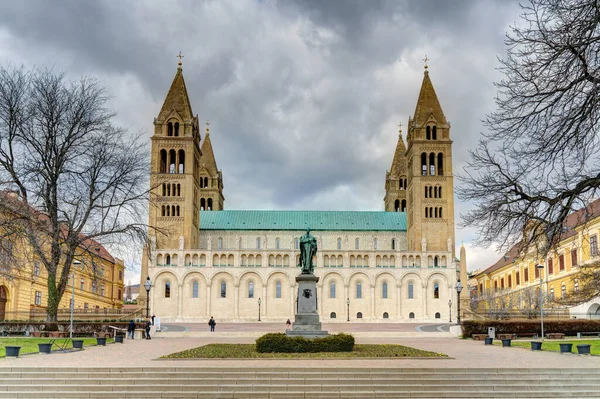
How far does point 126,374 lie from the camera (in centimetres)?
1900

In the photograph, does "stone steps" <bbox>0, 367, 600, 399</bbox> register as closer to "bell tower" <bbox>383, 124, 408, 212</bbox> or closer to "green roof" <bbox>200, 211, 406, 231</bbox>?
"green roof" <bbox>200, 211, 406, 231</bbox>

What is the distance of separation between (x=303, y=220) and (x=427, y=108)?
25.4 meters

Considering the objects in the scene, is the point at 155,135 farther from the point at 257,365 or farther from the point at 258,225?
the point at 257,365

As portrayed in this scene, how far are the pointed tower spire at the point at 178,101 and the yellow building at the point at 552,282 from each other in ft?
159

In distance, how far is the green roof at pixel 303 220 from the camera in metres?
99.6

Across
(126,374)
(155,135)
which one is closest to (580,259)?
(126,374)

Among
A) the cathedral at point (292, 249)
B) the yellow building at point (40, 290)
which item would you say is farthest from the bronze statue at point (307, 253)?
the cathedral at point (292, 249)

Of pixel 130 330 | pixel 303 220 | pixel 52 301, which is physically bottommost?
pixel 130 330

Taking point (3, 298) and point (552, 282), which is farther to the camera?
point (552, 282)

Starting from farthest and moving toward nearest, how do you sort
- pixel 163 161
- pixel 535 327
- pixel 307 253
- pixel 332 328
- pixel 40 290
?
1. pixel 163 161
2. pixel 40 290
3. pixel 332 328
4. pixel 535 327
5. pixel 307 253

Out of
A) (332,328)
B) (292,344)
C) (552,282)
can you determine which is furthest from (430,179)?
(292,344)

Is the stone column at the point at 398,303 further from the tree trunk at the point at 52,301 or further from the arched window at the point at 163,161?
the tree trunk at the point at 52,301

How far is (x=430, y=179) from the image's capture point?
9456 centimetres

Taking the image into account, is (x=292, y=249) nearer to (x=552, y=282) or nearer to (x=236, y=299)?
(x=236, y=299)
